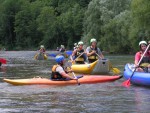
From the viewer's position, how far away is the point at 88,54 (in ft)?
57.5

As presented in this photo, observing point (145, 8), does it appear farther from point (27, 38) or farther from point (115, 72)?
point (27, 38)

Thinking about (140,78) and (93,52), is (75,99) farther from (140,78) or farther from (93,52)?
(93,52)

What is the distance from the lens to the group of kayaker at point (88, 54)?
17.5 metres

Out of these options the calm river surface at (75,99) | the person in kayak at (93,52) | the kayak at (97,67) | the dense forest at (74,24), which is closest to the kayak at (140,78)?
the calm river surface at (75,99)

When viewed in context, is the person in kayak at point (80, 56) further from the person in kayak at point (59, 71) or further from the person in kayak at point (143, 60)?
the person in kayak at point (59, 71)

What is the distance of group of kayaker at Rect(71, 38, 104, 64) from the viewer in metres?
17.5

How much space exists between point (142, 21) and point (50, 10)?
56.0 metres

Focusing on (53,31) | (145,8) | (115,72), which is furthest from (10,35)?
(115,72)

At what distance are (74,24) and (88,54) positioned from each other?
62558 mm

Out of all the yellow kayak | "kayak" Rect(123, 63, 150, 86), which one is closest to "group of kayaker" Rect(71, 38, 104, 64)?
the yellow kayak

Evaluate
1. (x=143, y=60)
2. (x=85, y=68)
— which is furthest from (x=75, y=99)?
(x=85, y=68)

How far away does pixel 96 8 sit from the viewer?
52.6 meters

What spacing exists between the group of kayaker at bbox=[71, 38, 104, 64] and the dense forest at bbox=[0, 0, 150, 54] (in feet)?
61.8

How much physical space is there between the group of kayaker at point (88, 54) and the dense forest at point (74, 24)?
1883 cm
